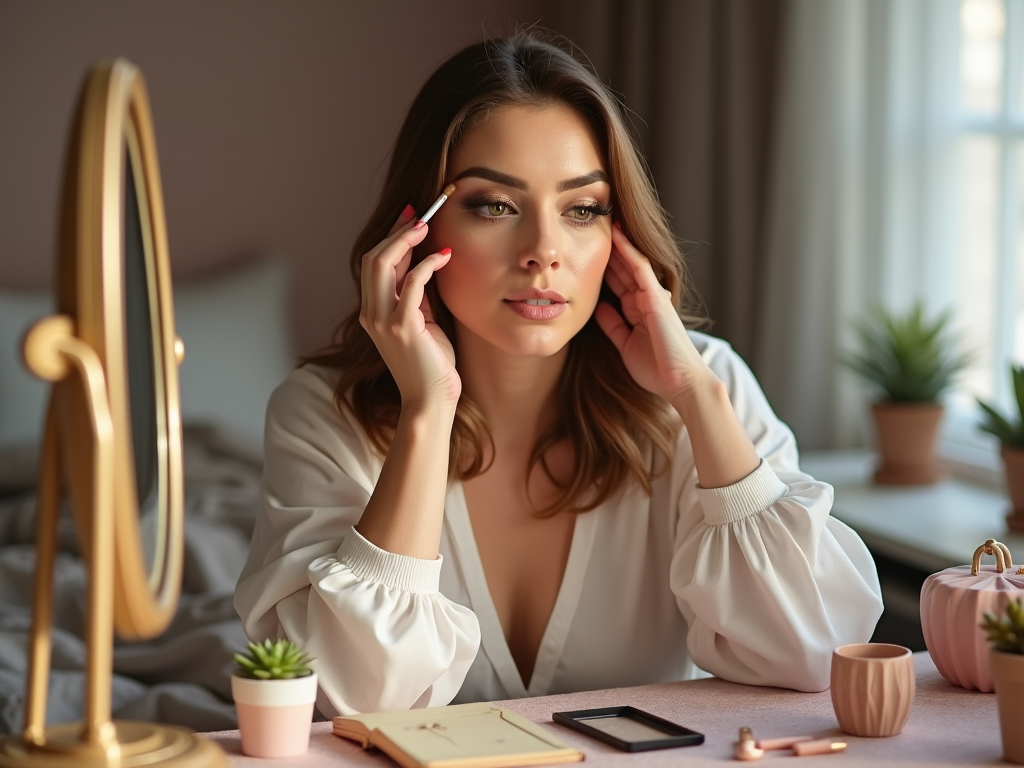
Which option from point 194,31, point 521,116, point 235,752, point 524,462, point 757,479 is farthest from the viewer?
point 194,31

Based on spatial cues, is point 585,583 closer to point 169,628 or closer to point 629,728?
point 629,728

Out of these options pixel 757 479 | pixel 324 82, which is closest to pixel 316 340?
pixel 324 82

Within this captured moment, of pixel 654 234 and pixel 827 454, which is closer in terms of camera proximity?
pixel 654 234

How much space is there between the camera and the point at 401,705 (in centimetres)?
124

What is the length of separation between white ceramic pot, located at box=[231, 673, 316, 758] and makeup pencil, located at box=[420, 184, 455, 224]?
0.64 m

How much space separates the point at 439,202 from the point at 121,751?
83cm

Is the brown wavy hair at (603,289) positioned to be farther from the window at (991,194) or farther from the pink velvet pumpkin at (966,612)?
the window at (991,194)

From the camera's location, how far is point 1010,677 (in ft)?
3.07

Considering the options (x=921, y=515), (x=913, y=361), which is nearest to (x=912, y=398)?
(x=913, y=361)

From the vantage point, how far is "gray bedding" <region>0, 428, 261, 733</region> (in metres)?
1.81

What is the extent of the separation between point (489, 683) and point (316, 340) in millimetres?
2485

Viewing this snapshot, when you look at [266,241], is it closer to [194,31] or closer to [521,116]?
[194,31]

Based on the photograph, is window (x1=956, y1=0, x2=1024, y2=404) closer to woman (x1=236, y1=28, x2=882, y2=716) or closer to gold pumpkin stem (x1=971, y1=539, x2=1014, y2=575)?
woman (x1=236, y1=28, x2=882, y2=716)

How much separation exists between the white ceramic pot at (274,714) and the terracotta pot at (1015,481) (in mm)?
1584
